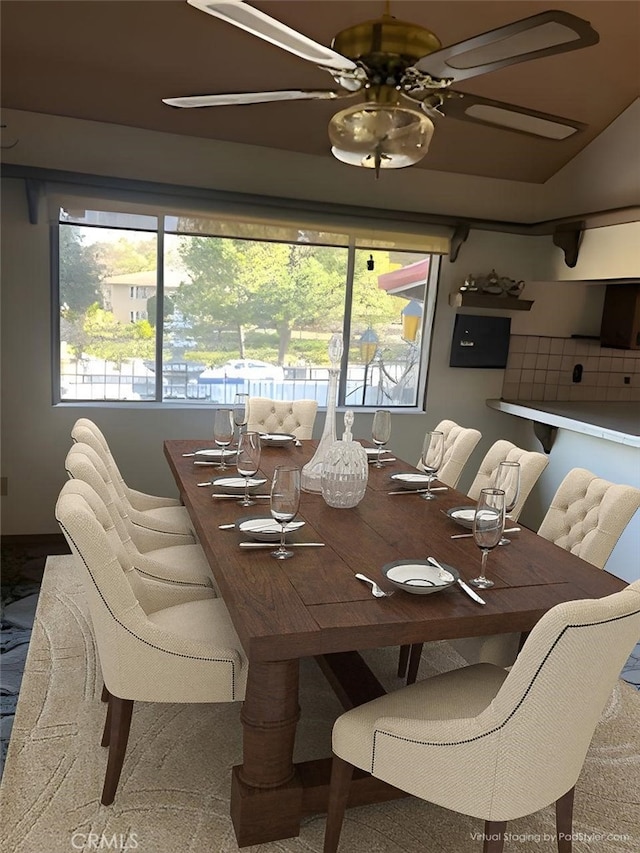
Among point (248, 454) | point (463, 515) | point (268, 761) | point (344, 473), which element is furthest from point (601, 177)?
point (268, 761)

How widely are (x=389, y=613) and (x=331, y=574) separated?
0.25 m

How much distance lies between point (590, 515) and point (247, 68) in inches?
106

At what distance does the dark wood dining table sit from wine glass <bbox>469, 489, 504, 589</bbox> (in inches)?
4.4

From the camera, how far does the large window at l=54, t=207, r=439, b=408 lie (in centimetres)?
385

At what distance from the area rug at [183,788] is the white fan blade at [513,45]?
2055 millimetres

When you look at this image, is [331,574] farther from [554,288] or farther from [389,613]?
[554,288]

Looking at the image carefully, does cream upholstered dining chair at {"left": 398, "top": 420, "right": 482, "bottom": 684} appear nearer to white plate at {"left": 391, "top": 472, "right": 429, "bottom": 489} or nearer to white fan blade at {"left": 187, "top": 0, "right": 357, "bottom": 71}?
white plate at {"left": 391, "top": 472, "right": 429, "bottom": 489}

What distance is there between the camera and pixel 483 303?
14.1ft

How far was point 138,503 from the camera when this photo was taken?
2.99 metres

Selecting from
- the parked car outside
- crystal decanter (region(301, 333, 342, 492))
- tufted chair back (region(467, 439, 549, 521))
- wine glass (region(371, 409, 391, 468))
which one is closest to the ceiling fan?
crystal decanter (region(301, 333, 342, 492))

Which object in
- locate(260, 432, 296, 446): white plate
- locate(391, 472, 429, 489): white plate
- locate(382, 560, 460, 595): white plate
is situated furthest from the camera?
locate(260, 432, 296, 446): white plate

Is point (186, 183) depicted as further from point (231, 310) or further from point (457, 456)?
point (457, 456)

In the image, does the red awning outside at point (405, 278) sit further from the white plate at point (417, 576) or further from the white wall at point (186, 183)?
the white plate at point (417, 576)

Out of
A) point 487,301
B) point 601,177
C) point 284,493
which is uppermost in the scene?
point 601,177
